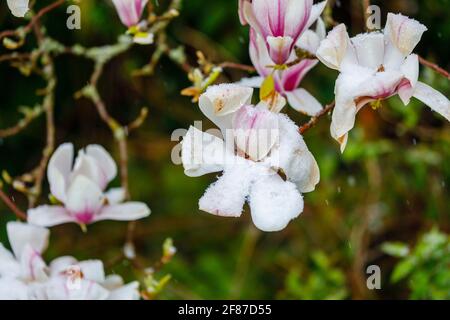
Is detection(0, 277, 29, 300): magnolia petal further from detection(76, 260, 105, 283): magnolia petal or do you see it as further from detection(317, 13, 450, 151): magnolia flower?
detection(317, 13, 450, 151): magnolia flower

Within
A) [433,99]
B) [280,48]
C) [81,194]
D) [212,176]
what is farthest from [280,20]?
[212,176]

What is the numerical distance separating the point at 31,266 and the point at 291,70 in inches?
11.3

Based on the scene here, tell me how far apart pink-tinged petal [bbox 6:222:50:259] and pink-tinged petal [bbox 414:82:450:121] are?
0.36m

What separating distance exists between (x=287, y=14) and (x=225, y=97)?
8 centimetres

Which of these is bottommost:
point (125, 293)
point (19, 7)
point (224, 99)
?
point (125, 293)

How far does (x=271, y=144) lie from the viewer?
556mm

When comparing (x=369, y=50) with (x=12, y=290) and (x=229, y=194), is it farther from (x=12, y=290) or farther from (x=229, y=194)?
(x=12, y=290)

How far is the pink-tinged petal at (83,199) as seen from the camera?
700 millimetres

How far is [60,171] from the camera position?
723 millimetres

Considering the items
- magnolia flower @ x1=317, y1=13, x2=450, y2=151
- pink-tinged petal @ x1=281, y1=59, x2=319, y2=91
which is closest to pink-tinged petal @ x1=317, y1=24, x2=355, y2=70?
magnolia flower @ x1=317, y1=13, x2=450, y2=151

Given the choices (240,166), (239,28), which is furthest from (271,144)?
(239,28)

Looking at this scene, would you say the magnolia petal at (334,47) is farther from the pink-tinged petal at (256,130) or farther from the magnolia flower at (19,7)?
the magnolia flower at (19,7)

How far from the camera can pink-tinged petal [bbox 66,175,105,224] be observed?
700mm

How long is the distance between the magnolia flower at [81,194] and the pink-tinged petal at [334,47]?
254 mm
